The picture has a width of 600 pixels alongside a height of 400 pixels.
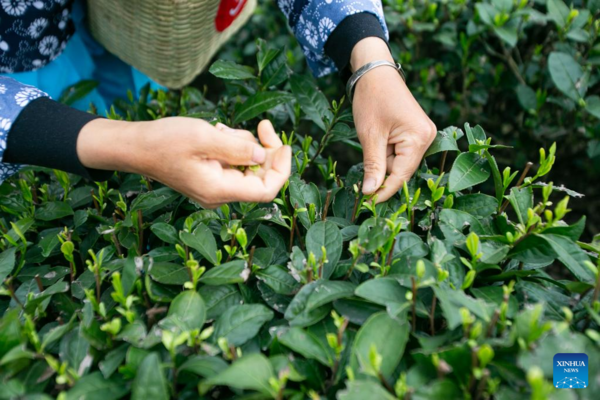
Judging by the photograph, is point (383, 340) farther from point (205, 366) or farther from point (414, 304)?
point (205, 366)

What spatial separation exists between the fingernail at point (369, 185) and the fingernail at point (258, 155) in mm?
261

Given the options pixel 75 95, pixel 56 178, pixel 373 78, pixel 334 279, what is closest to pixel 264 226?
pixel 334 279

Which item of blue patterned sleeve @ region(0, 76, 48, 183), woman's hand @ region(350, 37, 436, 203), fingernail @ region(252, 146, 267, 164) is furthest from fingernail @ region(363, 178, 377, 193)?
blue patterned sleeve @ region(0, 76, 48, 183)

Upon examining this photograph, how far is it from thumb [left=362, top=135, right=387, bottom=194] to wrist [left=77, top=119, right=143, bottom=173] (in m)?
0.49

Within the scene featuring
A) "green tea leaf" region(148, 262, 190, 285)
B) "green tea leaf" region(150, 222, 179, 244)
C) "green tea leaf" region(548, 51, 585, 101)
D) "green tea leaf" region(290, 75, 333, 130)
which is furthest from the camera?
"green tea leaf" region(548, 51, 585, 101)

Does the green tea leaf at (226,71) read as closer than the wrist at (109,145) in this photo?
No

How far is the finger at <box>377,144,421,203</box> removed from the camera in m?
1.12

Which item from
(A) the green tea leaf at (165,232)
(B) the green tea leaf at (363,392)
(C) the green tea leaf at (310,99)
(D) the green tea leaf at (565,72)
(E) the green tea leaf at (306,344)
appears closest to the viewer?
(B) the green tea leaf at (363,392)

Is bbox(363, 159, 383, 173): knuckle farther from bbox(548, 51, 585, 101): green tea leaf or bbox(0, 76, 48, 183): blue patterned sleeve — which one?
bbox(548, 51, 585, 101): green tea leaf

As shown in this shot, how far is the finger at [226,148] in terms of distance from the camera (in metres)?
0.88

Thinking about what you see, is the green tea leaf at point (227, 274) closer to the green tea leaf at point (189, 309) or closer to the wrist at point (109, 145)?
the green tea leaf at point (189, 309)

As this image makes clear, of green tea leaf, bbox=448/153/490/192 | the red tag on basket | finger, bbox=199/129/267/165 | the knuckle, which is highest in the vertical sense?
finger, bbox=199/129/267/165

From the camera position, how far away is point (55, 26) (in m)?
1.61

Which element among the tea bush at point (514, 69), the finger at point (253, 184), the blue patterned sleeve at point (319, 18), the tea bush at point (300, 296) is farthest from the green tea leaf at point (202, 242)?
the tea bush at point (514, 69)
